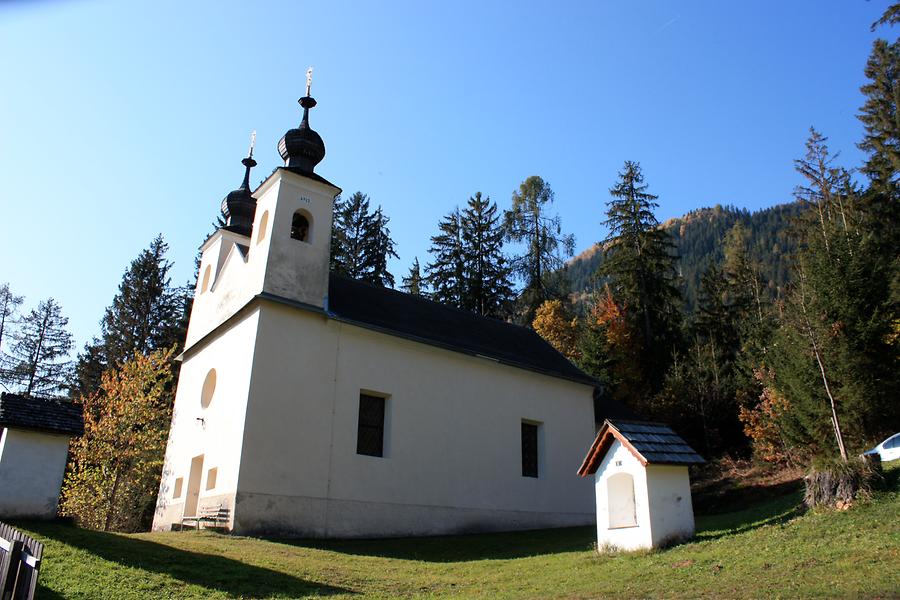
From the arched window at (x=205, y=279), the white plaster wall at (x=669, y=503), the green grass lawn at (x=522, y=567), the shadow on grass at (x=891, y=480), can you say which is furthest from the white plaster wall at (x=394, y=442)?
the shadow on grass at (x=891, y=480)

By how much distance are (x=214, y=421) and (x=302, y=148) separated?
8.66 metres

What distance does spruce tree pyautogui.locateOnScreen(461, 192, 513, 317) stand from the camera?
41719mm

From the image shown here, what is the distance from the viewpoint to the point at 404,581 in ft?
36.3

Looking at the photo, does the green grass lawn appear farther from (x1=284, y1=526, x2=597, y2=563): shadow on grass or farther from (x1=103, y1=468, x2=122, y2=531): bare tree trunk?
(x1=103, y1=468, x2=122, y2=531): bare tree trunk

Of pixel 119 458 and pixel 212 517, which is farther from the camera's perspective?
pixel 119 458

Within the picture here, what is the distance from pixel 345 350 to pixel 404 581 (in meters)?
8.80

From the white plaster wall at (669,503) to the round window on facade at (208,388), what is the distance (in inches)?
535

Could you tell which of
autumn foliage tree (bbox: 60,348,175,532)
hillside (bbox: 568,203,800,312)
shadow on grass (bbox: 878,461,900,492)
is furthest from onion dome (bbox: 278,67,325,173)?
hillside (bbox: 568,203,800,312)

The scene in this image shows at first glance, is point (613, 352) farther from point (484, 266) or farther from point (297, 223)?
point (297, 223)

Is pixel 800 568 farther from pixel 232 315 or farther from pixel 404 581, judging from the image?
pixel 232 315

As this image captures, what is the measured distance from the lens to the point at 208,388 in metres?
20.4

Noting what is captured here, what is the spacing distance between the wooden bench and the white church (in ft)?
0.23

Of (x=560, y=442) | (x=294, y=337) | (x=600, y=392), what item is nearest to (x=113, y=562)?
(x=294, y=337)

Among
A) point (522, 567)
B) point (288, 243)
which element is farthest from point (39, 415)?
point (522, 567)
